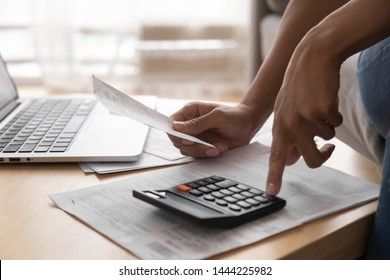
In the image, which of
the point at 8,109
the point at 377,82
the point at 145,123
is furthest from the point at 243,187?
the point at 8,109

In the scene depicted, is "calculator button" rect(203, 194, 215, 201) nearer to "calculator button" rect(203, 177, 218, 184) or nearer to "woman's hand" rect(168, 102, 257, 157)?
"calculator button" rect(203, 177, 218, 184)

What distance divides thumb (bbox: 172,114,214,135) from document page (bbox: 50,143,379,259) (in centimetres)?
4

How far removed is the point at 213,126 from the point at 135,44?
6.11ft

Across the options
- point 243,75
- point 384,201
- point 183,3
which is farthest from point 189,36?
point 384,201

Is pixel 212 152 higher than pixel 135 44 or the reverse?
higher

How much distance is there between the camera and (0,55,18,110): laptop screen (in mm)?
918

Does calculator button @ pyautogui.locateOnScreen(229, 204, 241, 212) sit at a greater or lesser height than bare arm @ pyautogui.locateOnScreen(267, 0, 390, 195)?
lesser

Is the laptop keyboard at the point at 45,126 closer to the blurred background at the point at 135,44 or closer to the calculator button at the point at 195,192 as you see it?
the calculator button at the point at 195,192

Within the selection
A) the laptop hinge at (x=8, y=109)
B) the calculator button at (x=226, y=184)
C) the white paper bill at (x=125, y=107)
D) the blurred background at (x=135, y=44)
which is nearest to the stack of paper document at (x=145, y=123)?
the white paper bill at (x=125, y=107)

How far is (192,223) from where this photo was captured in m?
0.48

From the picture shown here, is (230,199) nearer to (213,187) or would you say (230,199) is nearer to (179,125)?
(213,187)

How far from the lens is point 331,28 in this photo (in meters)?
0.57

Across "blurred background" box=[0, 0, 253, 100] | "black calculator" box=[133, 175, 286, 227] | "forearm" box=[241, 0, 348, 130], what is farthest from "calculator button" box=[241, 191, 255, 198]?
"blurred background" box=[0, 0, 253, 100]

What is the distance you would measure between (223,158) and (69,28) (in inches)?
76.6
